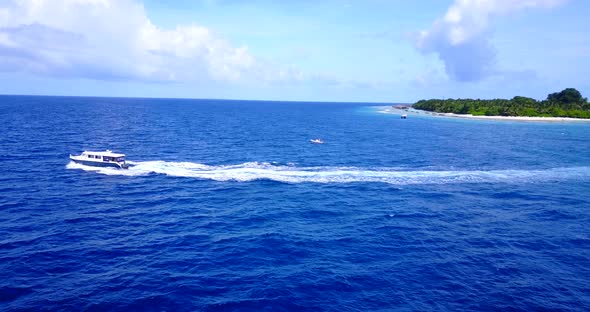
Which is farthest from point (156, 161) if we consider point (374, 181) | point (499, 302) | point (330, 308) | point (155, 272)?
point (499, 302)

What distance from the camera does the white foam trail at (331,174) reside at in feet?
274

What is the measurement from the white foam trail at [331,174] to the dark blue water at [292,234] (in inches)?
18.4

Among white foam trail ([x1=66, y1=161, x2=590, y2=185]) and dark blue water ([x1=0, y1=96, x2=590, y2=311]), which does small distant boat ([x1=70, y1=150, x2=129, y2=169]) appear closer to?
white foam trail ([x1=66, y1=161, x2=590, y2=185])

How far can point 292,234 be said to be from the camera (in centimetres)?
5353

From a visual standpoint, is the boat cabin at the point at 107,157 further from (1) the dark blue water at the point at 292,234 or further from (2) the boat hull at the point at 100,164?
(1) the dark blue water at the point at 292,234

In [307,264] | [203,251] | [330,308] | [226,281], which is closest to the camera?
[330,308]

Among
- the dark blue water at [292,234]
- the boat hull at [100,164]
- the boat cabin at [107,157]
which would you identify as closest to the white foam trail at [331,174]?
the dark blue water at [292,234]

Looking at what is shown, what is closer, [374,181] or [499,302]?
[499,302]

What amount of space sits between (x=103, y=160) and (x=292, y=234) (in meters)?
54.4

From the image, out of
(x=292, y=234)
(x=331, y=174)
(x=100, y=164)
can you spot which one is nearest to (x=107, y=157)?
(x=100, y=164)

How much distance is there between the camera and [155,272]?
139 feet

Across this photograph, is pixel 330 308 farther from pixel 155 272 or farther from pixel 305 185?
pixel 305 185

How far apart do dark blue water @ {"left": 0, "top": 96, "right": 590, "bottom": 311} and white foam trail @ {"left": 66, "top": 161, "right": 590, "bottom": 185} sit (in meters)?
0.47

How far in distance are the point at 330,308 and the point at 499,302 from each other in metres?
15.2
